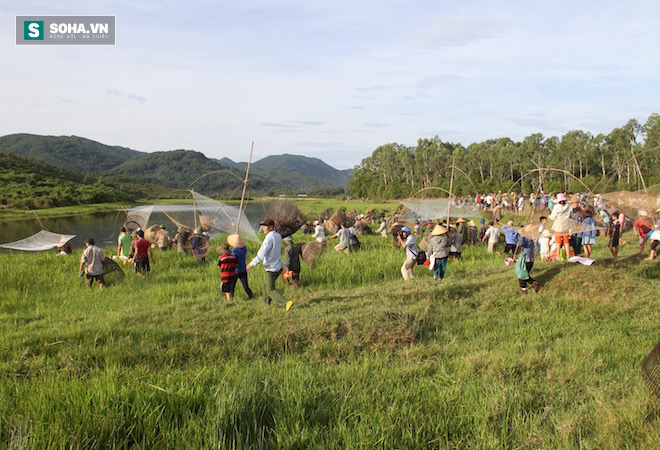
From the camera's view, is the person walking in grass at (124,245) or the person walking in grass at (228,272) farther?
the person walking in grass at (124,245)

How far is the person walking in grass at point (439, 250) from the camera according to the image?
32.5 feet

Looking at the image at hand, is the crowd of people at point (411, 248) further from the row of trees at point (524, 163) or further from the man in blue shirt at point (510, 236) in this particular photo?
the row of trees at point (524, 163)

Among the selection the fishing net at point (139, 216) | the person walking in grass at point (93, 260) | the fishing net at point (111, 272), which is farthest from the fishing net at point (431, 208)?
the person walking in grass at point (93, 260)

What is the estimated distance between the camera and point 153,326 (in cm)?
638

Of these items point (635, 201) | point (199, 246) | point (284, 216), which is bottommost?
point (199, 246)

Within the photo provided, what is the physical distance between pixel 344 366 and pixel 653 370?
112 inches

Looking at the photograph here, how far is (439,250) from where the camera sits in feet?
32.6

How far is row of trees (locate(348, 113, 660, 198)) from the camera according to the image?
4159 centimetres

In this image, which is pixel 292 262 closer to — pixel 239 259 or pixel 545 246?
pixel 239 259

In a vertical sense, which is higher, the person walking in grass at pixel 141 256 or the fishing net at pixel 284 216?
the fishing net at pixel 284 216

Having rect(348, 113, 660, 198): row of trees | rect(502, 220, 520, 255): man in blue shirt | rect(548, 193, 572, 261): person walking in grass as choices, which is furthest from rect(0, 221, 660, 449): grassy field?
rect(348, 113, 660, 198): row of trees

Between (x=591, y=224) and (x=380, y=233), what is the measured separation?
36.4 ft

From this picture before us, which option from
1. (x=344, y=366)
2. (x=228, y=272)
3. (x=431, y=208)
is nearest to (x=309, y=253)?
(x=228, y=272)

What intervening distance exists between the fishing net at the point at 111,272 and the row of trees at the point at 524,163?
2328 centimetres
